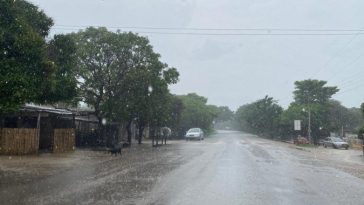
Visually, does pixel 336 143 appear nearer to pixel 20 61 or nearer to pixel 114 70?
pixel 114 70

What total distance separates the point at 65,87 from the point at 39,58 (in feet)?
9.08

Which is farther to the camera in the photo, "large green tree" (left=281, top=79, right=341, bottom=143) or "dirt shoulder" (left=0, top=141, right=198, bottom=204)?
"large green tree" (left=281, top=79, right=341, bottom=143)

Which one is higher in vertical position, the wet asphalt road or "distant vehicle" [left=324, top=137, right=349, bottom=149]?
"distant vehicle" [left=324, top=137, right=349, bottom=149]

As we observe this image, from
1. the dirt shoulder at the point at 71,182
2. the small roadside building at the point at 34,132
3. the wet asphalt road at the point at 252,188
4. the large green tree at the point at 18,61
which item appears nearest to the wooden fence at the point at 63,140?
the small roadside building at the point at 34,132

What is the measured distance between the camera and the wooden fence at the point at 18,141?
84.8ft

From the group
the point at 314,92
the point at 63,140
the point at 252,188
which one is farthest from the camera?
the point at 314,92

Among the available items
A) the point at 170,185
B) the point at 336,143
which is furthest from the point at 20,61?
the point at 336,143

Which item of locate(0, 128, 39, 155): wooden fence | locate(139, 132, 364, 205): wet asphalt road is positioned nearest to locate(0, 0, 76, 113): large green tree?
locate(139, 132, 364, 205): wet asphalt road

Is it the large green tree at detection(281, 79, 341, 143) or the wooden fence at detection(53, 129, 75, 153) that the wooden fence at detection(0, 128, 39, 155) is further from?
the large green tree at detection(281, 79, 341, 143)

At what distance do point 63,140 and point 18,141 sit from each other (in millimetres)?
4045

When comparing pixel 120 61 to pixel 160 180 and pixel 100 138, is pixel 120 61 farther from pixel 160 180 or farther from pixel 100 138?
pixel 160 180

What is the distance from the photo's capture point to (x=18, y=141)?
85.9ft

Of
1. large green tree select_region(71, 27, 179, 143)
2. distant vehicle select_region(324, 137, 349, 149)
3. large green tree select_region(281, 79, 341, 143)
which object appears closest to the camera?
large green tree select_region(71, 27, 179, 143)

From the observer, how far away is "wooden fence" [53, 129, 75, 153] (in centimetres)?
2909
